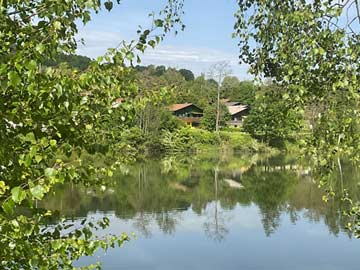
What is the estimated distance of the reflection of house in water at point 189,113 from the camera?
57500 millimetres

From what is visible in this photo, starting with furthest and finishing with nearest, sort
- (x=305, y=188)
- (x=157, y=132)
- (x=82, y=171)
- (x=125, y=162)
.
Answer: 1. (x=157, y=132)
2. (x=305, y=188)
3. (x=125, y=162)
4. (x=82, y=171)

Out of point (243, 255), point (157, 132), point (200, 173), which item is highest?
point (157, 132)

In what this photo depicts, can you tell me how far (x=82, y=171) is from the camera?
234 cm

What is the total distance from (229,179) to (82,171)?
93.4ft

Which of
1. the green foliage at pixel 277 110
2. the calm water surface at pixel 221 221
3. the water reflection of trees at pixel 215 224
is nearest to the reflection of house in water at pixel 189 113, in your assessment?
the calm water surface at pixel 221 221

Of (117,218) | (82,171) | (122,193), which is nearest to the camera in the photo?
(82,171)

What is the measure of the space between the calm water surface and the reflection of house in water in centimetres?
2706

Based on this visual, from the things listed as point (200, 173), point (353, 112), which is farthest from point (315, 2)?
point (200, 173)

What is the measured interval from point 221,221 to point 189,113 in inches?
1591

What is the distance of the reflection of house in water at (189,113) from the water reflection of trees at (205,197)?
22.4 m

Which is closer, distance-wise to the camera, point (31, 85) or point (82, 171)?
point (31, 85)

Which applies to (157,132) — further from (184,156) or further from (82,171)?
(82,171)

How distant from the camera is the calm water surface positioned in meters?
14.4

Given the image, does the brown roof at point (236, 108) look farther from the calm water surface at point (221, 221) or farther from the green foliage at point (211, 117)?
the calm water surface at point (221, 221)
